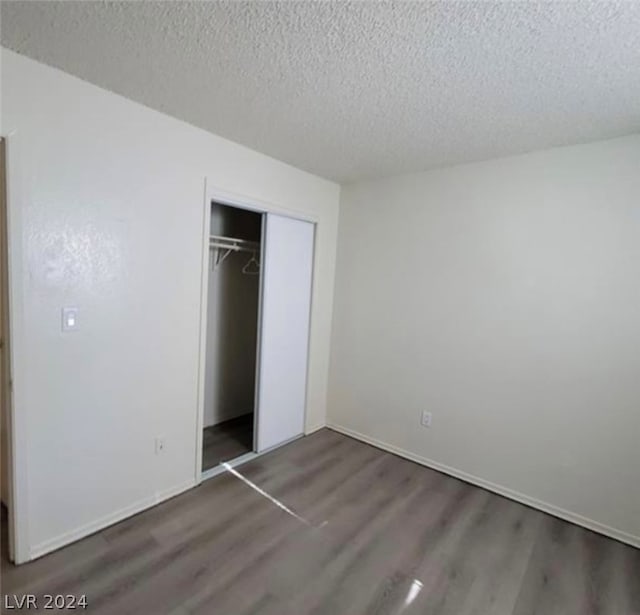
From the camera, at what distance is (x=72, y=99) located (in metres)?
1.85

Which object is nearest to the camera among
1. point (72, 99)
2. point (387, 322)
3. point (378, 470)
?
point (72, 99)

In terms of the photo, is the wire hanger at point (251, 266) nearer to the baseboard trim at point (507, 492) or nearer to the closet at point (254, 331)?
the closet at point (254, 331)

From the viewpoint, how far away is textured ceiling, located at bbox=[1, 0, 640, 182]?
1.35 m

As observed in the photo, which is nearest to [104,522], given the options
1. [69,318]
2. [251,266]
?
[69,318]

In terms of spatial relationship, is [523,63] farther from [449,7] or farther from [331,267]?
[331,267]

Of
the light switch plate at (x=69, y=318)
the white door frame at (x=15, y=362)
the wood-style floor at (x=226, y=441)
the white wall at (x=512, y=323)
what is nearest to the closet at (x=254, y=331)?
the wood-style floor at (x=226, y=441)

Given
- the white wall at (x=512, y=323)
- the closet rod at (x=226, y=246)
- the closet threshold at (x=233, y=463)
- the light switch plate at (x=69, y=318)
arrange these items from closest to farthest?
the light switch plate at (x=69, y=318) → the white wall at (x=512, y=323) → the closet threshold at (x=233, y=463) → the closet rod at (x=226, y=246)

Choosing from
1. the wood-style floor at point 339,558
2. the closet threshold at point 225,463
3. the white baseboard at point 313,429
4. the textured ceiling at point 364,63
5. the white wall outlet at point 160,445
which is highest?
the textured ceiling at point 364,63

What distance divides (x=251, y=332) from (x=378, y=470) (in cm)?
189

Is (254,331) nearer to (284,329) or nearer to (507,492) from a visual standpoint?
(284,329)

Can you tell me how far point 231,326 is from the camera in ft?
12.4

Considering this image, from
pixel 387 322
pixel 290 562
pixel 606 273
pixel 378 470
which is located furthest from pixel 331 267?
pixel 290 562

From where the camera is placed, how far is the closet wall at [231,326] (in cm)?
356

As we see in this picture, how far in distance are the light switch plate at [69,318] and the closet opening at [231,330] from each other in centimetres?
145
